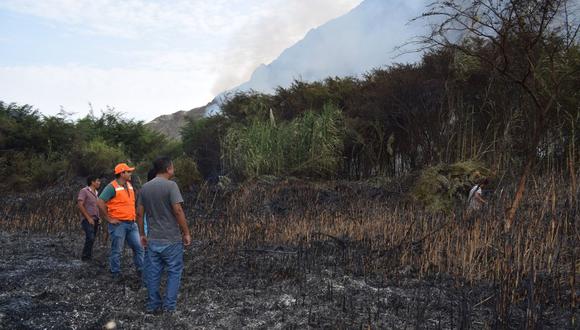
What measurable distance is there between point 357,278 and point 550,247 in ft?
6.88

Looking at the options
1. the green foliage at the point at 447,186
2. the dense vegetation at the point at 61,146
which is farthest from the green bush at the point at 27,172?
the green foliage at the point at 447,186

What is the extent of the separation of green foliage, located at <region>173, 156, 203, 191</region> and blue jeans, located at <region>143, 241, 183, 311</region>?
11488mm

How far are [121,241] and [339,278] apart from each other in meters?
2.60

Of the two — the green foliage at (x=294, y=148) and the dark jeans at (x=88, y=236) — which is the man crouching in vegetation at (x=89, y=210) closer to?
the dark jeans at (x=88, y=236)

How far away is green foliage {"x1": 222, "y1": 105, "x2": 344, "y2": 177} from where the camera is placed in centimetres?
1603

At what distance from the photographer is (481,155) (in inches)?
512

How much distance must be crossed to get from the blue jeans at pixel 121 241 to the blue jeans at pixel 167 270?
57.4 inches

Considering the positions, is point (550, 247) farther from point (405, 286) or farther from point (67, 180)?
point (67, 180)

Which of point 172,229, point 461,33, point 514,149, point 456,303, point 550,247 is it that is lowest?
point 456,303

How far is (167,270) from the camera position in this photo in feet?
17.5

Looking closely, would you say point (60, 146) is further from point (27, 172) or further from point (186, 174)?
point (186, 174)

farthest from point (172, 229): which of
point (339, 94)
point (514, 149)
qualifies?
point (339, 94)

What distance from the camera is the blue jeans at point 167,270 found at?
5.33 metres

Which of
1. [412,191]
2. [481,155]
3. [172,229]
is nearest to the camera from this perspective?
[172,229]
